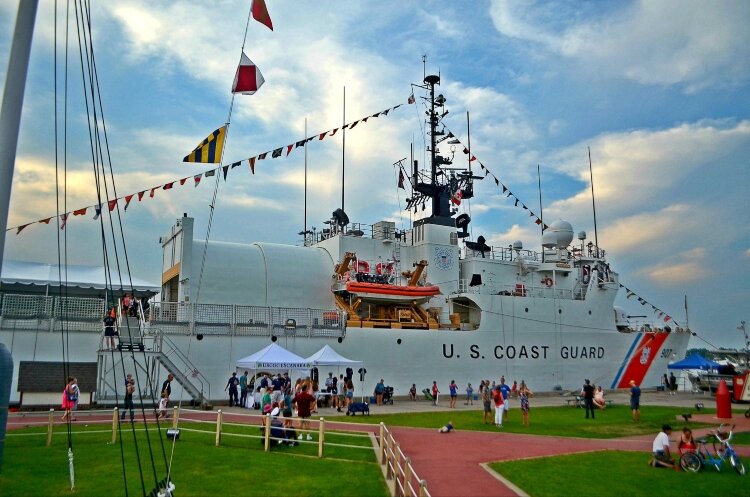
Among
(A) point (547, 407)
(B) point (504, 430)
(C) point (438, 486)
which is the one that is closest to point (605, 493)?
(C) point (438, 486)

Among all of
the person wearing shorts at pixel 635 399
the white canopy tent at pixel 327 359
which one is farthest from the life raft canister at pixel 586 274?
the white canopy tent at pixel 327 359

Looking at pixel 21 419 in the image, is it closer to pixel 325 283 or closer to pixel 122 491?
pixel 122 491

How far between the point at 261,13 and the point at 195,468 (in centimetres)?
885

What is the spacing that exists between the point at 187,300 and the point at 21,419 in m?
9.43

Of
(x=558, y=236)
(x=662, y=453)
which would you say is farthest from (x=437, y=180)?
(x=662, y=453)

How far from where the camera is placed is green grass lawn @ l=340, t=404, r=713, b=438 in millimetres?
19078

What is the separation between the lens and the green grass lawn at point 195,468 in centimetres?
1077


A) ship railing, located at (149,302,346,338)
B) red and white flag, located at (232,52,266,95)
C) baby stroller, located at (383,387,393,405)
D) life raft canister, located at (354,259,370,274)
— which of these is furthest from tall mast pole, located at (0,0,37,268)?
life raft canister, located at (354,259,370,274)

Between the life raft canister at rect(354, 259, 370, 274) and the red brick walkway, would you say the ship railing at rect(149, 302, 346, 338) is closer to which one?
the life raft canister at rect(354, 259, 370, 274)

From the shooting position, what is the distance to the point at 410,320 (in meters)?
30.5

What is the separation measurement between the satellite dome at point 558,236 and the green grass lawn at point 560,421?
1425 cm

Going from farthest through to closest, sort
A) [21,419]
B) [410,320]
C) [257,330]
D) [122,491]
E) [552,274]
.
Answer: [552,274]
[410,320]
[257,330]
[21,419]
[122,491]

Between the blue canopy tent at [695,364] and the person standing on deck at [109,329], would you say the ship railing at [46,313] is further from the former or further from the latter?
the blue canopy tent at [695,364]

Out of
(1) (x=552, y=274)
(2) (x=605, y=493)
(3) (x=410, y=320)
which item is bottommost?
(2) (x=605, y=493)
